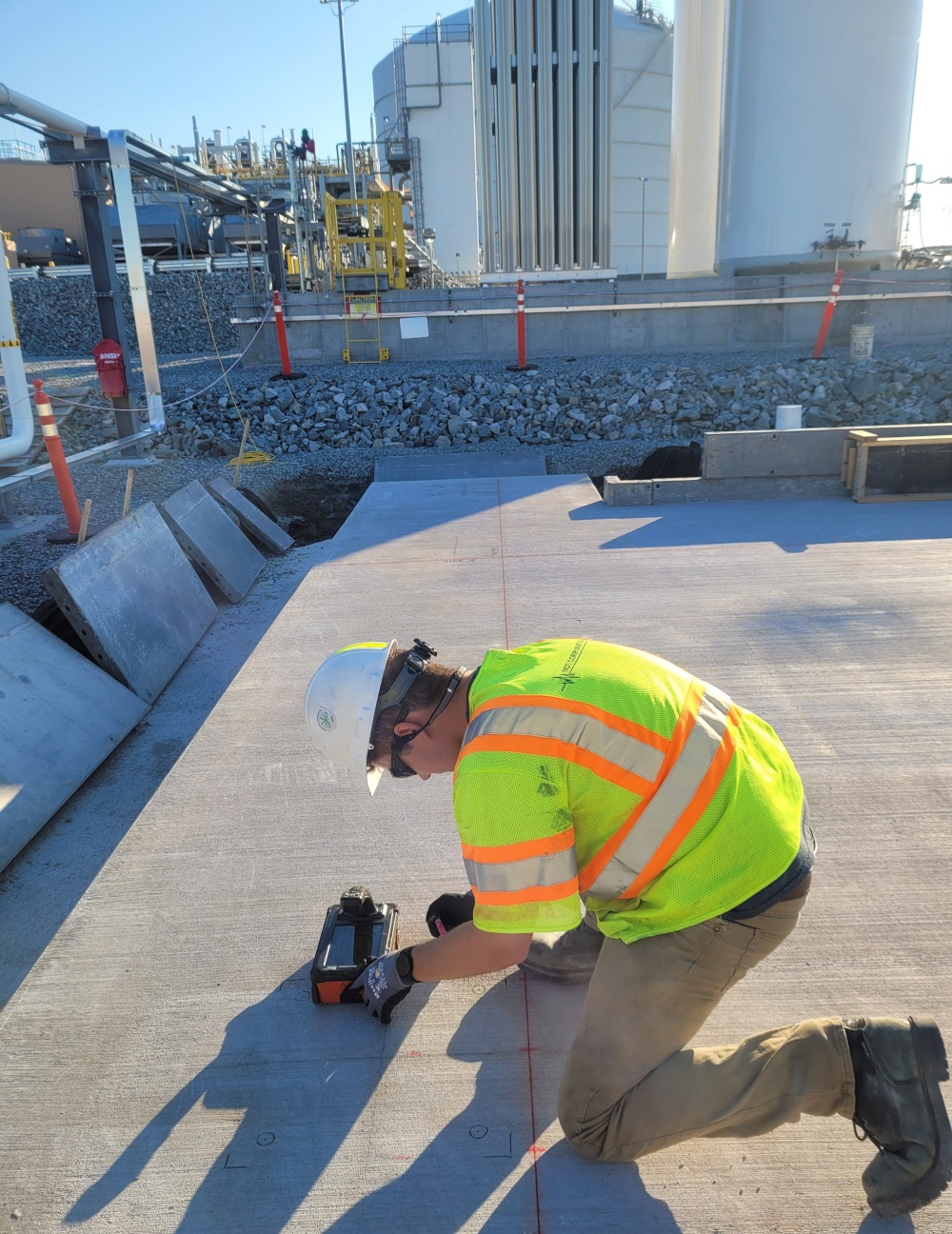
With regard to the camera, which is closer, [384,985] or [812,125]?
[384,985]

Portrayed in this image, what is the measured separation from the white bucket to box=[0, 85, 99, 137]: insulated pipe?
11943mm

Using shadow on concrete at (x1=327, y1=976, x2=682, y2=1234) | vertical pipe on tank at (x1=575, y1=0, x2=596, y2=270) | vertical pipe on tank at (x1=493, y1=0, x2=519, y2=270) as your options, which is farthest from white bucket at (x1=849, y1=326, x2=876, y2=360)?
shadow on concrete at (x1=327, y1=976, x2=682, y2=1234)

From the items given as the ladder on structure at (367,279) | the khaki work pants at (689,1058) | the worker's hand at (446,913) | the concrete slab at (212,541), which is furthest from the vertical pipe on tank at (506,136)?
the khaki work pants at (689,1058)

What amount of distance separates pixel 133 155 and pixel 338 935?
11859 millimetres

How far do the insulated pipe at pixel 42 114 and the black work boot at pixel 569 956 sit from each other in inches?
385

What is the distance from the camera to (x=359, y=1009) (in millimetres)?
2535

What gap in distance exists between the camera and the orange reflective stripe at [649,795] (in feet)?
5.93

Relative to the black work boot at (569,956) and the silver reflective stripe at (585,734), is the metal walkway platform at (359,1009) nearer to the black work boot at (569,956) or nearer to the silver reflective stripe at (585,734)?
the black work boot at (569,956)

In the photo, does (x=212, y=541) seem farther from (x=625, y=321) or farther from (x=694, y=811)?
(x=625, y=321)

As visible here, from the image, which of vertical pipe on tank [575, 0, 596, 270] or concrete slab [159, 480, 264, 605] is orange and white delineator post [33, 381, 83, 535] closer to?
concrete slab [159, 480, 264, 605]

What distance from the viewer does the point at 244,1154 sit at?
2113 mm

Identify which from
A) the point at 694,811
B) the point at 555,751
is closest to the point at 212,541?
the point at 555,751

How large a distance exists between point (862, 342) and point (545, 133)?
9.27 m

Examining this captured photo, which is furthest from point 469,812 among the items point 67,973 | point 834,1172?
point 67,973
